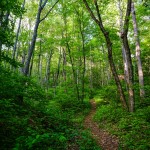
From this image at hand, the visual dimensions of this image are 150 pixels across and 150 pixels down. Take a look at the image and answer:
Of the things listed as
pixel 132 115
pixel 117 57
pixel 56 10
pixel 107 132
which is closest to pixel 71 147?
pixel 107 132

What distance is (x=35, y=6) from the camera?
21.1 m

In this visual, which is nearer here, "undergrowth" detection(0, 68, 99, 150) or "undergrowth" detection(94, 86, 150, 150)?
"undergrowth" detection(0, 68, 99, 150)

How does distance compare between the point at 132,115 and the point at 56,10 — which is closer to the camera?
the point at 132,115

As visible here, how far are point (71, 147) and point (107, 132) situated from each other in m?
2.77

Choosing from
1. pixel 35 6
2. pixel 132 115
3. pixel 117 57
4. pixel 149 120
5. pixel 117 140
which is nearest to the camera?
pixel 117 140

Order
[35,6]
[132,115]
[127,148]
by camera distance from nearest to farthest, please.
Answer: [127,148], [132,115], [35,6]

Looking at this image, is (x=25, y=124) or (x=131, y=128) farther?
(x=131, y=128)

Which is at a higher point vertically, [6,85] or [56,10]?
[56,10]

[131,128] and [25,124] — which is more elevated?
[25,124]

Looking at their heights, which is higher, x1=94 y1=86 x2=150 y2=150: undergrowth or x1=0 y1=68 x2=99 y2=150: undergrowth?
x1=0 y1=68 x2=99 y2=150: undergrowth

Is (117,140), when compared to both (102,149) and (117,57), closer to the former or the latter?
(102,149)

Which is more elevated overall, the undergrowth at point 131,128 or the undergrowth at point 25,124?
the undergrowth at point 25,124

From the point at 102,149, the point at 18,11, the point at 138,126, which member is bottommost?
the point at 102,149

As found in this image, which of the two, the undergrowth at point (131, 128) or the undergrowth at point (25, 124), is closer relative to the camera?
the undergrowth at point (25, 124)
